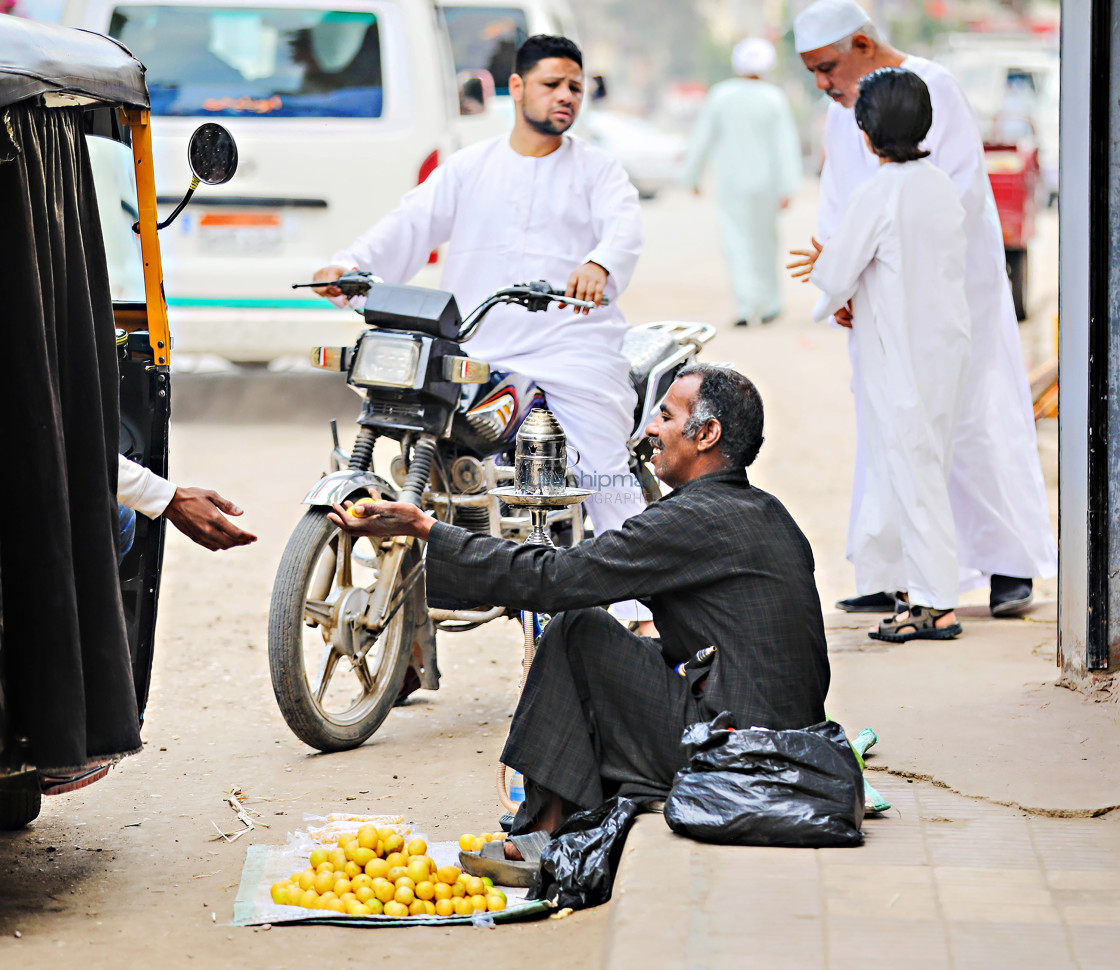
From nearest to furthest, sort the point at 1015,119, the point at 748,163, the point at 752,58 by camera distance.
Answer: the point at 752,58
the point at 748,163
the point at 1015,119

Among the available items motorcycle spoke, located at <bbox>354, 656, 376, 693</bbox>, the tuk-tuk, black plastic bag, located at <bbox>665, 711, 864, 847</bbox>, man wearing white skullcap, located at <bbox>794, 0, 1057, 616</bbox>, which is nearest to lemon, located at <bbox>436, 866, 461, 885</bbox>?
black plastic bag, located at <bbox>665, 711, 864, 847</bbox>

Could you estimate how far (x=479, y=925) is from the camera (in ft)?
12.2

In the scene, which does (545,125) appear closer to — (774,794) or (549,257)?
(549,257)

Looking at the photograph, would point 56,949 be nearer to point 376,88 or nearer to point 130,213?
point 130,213

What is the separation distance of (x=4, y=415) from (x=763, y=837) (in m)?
1.76

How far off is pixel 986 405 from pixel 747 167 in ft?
30.8

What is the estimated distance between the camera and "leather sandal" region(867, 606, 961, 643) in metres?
5.75

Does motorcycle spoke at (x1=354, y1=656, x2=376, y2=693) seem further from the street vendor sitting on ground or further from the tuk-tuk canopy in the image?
Result: the tuk-tuk canopy

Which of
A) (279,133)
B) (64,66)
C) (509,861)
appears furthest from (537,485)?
(279,133)

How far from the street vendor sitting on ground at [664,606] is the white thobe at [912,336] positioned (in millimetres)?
1828

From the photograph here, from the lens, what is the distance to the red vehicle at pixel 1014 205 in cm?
1512

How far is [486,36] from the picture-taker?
14930 mm

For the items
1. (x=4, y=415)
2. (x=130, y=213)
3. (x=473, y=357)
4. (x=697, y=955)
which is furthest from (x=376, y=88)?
(x=697, y=955)

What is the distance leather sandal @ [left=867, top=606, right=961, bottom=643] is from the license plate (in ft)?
16.7
